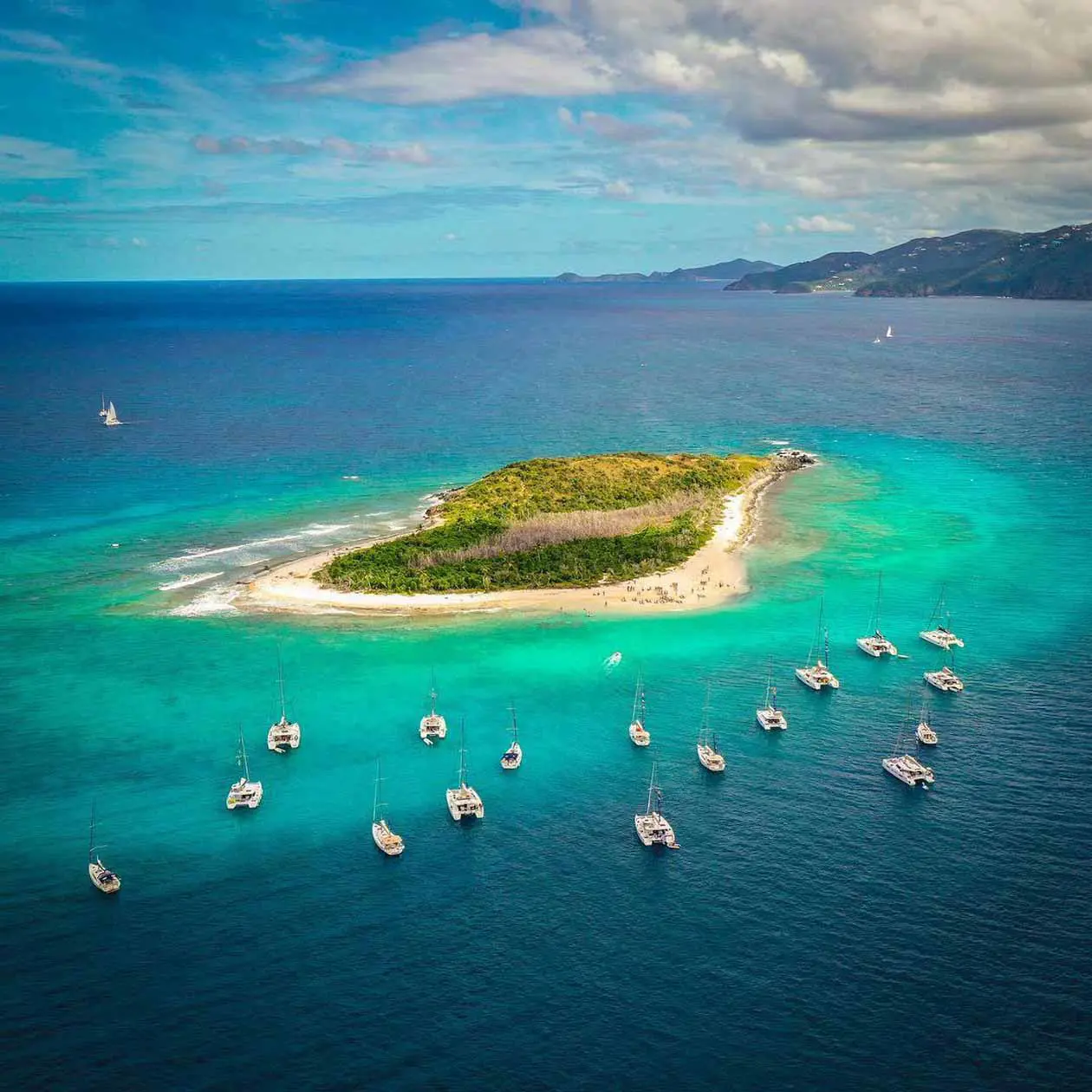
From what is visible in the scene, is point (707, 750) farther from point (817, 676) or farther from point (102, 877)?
point (102, 877)

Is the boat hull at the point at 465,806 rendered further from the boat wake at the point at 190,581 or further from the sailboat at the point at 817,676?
the boat wake at the point at 190,581

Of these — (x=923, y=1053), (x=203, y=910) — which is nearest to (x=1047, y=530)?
(x=923, y=1053)

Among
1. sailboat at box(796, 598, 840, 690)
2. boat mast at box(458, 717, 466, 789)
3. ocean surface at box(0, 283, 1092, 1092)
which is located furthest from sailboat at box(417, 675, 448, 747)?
sailboat at box(796, 598, 840, 690)

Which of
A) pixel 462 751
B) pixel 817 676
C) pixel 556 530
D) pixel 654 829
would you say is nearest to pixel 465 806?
pixel 462 751

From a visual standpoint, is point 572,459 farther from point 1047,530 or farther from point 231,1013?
point 231,1013

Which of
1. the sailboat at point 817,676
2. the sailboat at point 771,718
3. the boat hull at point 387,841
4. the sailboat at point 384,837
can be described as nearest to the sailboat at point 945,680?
the sailboat at point 817,676

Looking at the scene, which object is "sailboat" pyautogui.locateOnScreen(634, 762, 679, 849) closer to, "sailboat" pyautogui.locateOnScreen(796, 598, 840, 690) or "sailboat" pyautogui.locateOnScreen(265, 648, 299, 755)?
"sailboat" pyautogui.locateOnScreen(796, 598, 840, 690)
